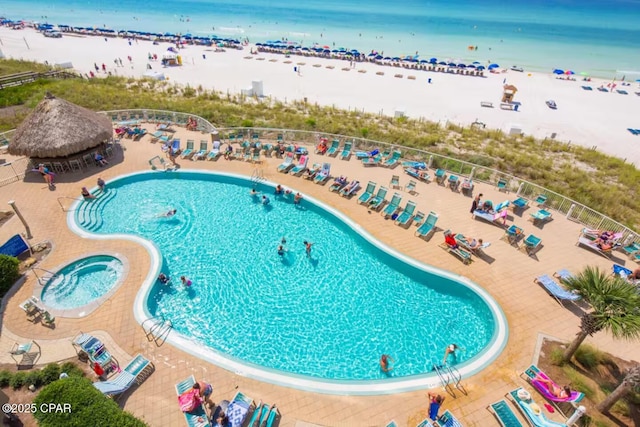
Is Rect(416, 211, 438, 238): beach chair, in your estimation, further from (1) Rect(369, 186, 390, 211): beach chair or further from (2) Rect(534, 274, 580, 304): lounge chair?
(2) Rect(534, 274, 580, 304): lounge chair

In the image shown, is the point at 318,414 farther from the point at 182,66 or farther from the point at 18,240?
the point at 182,66

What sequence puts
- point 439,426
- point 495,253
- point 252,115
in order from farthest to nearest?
point 252,115 → point 495,253 → point 439,426

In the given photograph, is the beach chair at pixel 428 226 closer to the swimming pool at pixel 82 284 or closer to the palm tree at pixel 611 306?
the palm tree at pixel 611 306

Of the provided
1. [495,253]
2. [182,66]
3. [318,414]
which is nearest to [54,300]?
[318,414]

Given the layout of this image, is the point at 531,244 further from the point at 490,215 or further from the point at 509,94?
the point at 509,94

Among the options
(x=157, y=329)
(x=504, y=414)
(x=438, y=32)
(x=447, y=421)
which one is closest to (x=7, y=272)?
(x=157, y=329)

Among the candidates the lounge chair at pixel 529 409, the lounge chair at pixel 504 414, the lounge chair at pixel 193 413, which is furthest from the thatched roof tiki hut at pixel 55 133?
the lounge chair at pixel 529 409
